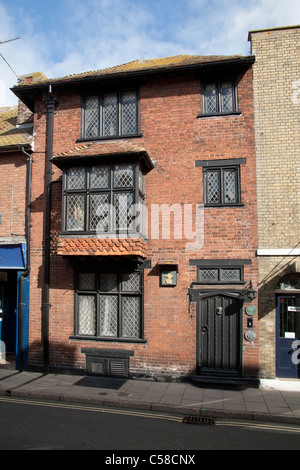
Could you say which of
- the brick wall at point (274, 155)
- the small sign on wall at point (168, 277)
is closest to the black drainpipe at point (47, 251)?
the small sign on wall at point (168, 277)

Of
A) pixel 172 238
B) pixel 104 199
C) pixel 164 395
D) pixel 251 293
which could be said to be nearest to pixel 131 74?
pixel 104 199

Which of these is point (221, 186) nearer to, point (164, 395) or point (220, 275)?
point (220, 275)

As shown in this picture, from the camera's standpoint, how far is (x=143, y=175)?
9609 mm

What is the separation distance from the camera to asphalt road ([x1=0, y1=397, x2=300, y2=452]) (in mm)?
5363

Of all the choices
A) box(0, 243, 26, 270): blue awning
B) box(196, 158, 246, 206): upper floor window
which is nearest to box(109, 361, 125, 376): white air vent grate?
box(0, 243, 26, 270): blue awning

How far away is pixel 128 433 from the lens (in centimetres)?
594

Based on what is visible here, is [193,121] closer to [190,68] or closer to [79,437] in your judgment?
[190,68]

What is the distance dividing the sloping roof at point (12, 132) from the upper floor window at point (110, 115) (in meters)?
1.96

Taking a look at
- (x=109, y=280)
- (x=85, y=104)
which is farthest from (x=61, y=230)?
(x=85, y=104)

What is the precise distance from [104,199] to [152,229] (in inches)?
60.8

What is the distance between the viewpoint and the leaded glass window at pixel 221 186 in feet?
30.3

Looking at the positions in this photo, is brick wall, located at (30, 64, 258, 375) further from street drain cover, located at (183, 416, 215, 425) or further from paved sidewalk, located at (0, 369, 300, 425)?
street drain cover, located at (183, 416, 215, 425)

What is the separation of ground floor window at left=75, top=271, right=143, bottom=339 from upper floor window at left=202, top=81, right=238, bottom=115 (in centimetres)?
503

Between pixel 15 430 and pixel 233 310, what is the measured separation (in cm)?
556
